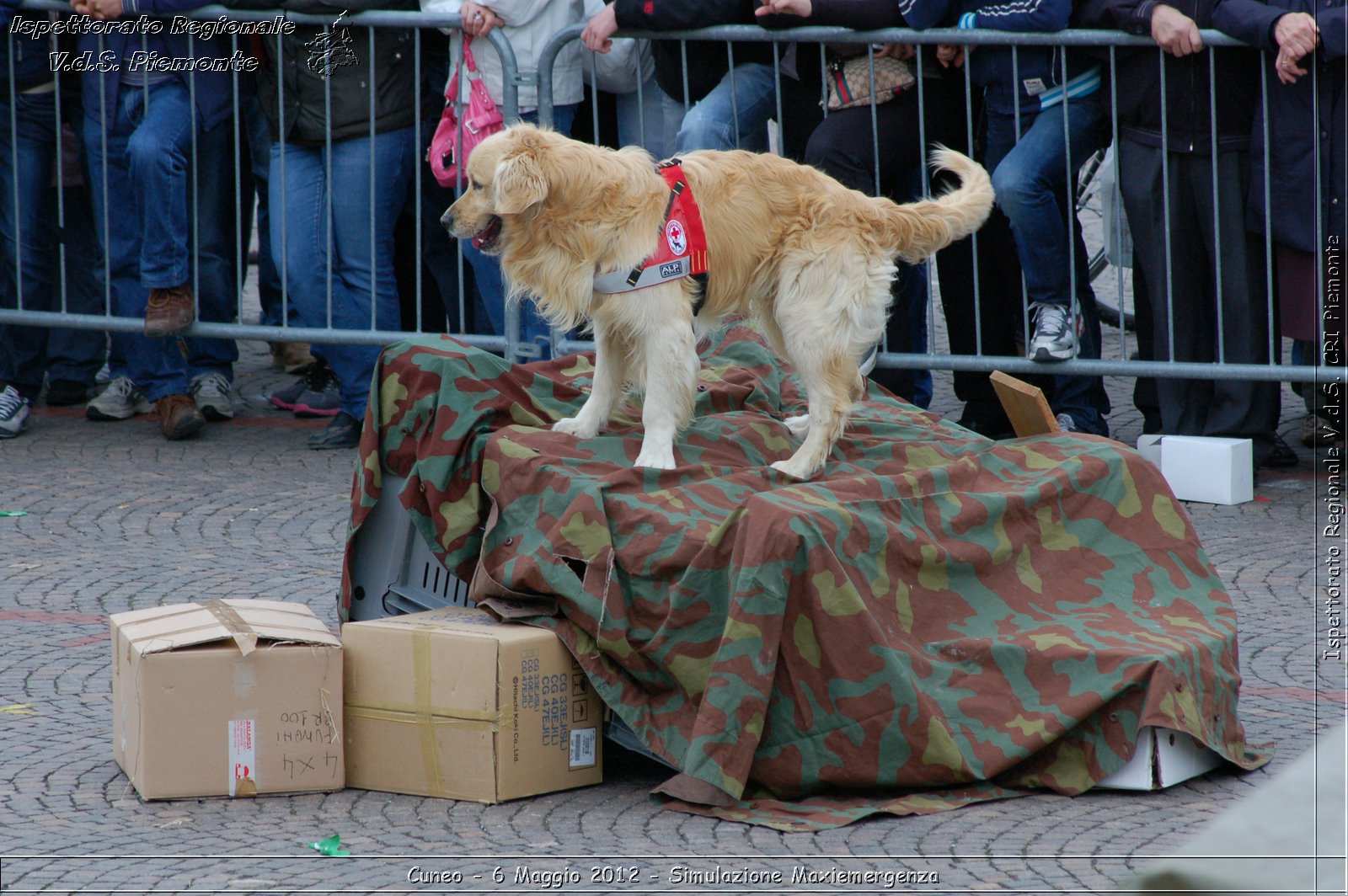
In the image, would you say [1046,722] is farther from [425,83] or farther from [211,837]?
[425,83]

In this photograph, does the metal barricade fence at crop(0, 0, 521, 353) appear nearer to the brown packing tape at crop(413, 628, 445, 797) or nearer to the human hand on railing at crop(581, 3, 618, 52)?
the human hand on railing at crop(581, 3, 618, 52)

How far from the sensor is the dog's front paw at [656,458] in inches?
179

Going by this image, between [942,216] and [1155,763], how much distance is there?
6.37 feet

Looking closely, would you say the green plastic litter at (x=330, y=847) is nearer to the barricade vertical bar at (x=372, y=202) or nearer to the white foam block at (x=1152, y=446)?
the barricade vertical bar at (x=372, y=202)

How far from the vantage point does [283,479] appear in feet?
24.1

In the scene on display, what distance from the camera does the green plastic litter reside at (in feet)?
12.0

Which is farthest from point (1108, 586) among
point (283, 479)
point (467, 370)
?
point (283, 479)

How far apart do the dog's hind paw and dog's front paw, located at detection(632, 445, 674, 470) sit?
2.22 feet

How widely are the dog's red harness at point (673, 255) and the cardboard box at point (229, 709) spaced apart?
138 cm

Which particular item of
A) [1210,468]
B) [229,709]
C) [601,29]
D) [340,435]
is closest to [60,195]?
[340,435]

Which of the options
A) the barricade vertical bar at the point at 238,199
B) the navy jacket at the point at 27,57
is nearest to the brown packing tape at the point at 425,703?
the barricade vertical bar at the point at 238,199

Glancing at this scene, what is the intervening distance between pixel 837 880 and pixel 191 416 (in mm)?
5445

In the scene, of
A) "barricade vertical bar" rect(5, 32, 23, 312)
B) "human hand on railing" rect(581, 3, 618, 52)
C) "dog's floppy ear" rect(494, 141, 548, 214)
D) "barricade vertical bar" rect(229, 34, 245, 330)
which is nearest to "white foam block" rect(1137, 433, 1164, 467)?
"human hand on railing" rect(581, 3, 618, 52)

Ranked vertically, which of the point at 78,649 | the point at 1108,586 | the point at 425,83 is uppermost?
the point at 425,83
